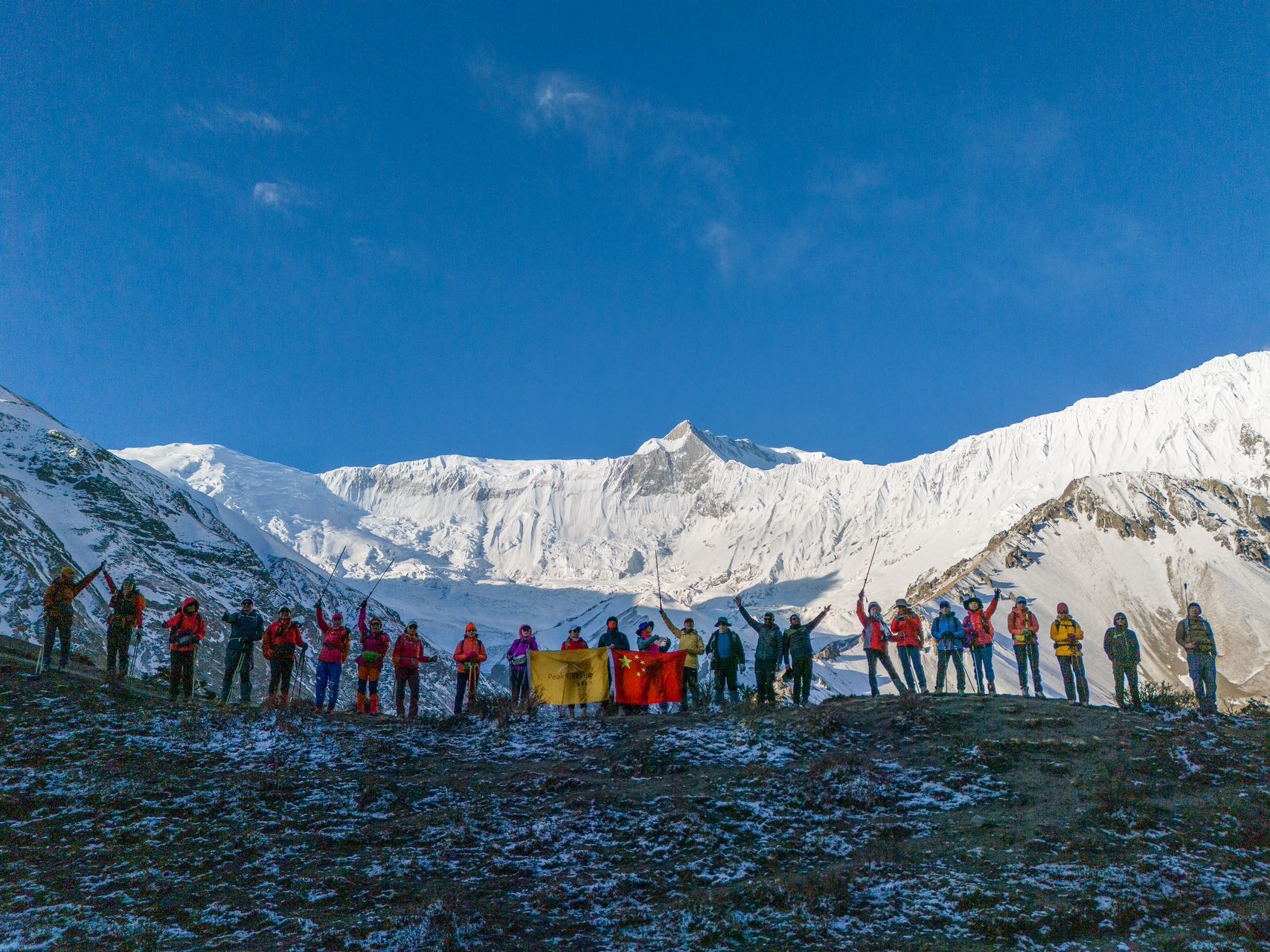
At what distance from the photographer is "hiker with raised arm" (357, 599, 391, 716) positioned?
1888cm

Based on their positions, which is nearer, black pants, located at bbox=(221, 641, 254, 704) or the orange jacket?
black pants, located at bbox=(221, 641, 254, 704)

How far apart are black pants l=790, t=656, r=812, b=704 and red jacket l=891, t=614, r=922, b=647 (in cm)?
220

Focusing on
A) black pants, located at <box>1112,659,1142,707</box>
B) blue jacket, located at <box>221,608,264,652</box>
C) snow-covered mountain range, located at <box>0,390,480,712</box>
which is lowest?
black pants, located at <box>1112,659,1142,707</box>

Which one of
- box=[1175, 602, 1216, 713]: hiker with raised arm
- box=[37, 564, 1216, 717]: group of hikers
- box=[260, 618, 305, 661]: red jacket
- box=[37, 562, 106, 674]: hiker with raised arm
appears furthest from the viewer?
box=[260, 618, 305, 661]: red jacket

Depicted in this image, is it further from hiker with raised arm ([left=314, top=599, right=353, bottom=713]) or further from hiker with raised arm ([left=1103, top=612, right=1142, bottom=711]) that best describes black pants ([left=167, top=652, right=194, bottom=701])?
hiker with raised arm ([left=1103, top=612, right=1142, bottom=711])

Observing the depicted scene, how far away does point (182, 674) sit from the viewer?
18.2 metres

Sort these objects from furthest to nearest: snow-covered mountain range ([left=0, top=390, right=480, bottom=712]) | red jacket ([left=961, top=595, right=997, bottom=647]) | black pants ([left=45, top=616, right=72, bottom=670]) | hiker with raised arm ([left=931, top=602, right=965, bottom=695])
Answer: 1. snow-covered mountain range ([left=0, top=390, right=480, bottom=712])
2. red jacket ([left=961, top=595, right=997, bottom=647])
3. hiker with raised arm ([left=931, top=602, right=965, bottom=695])
4. black pants ([left=45, top=616, right=72, bottom=670])

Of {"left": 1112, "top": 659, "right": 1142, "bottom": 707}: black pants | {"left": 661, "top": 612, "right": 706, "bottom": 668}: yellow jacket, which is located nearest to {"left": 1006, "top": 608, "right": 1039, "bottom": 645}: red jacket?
{"left": 1112, "top": 659, "right": 1142, "bottom": 707}: black pants

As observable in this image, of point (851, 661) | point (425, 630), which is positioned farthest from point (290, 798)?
point (425, 630)

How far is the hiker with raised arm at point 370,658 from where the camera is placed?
61.9ft

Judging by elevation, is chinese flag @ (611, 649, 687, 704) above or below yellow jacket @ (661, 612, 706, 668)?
below

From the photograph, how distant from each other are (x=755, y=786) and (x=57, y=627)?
14.8m

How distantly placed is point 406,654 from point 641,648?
217 inches

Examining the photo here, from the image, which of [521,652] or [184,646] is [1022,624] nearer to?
[521,652]
